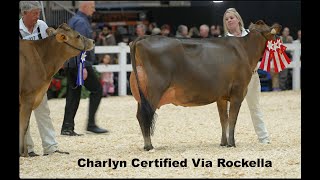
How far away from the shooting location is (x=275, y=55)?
29.2ft

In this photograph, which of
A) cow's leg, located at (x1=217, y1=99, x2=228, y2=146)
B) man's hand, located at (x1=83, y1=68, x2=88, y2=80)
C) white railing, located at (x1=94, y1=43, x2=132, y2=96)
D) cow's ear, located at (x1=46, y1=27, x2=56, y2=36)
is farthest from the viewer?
white railing, located at (x1=94, y1=43, x2=132, y2=96)

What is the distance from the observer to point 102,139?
955 centimetres

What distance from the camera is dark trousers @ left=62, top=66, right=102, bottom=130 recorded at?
33.1 ft

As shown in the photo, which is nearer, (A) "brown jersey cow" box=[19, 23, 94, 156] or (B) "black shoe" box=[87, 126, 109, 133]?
(A) "brown jersey cow" box=[19, 23, 94, 156]

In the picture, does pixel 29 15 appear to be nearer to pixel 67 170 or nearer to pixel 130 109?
pixel 67 170

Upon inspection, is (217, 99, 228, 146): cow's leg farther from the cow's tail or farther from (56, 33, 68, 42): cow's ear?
(56, 33, 68, 42): cow's ear

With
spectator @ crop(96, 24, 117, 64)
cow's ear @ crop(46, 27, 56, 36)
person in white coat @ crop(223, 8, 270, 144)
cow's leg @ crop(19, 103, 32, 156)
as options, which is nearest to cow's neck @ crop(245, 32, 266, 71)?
person in white coat @ crop(223, 8, 270, 144)

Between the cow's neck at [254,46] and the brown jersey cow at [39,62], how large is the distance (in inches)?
77.2

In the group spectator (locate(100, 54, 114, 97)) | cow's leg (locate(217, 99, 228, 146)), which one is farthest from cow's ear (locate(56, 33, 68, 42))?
spectator (locate(100, 54, 114, 97))

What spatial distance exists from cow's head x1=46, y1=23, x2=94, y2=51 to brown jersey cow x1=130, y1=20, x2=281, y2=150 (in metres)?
0.56

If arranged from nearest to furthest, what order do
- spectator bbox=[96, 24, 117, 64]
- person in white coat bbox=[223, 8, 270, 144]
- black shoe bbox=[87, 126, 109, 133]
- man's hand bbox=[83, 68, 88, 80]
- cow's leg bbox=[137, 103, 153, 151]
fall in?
cow's leg bbox=[137, 103, 153, 151]
person in white coat bbox=[223, 8, 270, 144]
man's hand bbox=[83, 68, 88, 80]
black shoe bbox=[87, 126, 109, 133]
spectator bbox=[96, 24, 117, 64]

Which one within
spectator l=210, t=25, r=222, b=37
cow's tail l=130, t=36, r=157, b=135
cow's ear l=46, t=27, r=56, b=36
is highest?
spectator l=210, t=25, r=222, b=37

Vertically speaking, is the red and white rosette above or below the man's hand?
above
